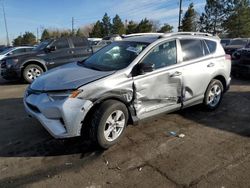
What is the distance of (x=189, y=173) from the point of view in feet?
11.1

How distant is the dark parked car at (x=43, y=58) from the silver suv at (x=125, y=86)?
4.54 meters

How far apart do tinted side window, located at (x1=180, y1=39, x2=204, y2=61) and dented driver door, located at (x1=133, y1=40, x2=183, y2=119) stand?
0.26 meters

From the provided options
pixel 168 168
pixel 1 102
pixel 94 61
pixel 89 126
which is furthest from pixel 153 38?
pixel 1 102

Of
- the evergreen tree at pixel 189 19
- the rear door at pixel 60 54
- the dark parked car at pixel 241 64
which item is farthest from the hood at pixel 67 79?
the evergreen tree at pixel 189 19

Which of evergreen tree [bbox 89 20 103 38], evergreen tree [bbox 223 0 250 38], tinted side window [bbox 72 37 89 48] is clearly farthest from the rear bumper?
evergreen tree [bbox 89 20 103 38]

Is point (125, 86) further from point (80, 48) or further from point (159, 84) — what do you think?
point (80, 48)

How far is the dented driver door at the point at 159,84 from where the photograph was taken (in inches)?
169

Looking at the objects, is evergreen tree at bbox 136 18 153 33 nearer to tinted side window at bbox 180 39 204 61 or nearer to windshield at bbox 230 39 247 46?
windshield at bbox 230 39 247 46

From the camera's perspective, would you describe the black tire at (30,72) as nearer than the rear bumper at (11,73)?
No

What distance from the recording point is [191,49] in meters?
5.21

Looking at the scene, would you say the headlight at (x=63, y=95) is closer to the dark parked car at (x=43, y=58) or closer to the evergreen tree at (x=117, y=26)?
the dark parked car at (x=43, y=58)

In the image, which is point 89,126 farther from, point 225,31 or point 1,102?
point 225,31

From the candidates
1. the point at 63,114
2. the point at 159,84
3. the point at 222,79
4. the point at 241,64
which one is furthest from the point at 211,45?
the point at 241,64

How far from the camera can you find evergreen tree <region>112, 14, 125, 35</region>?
54062mm
